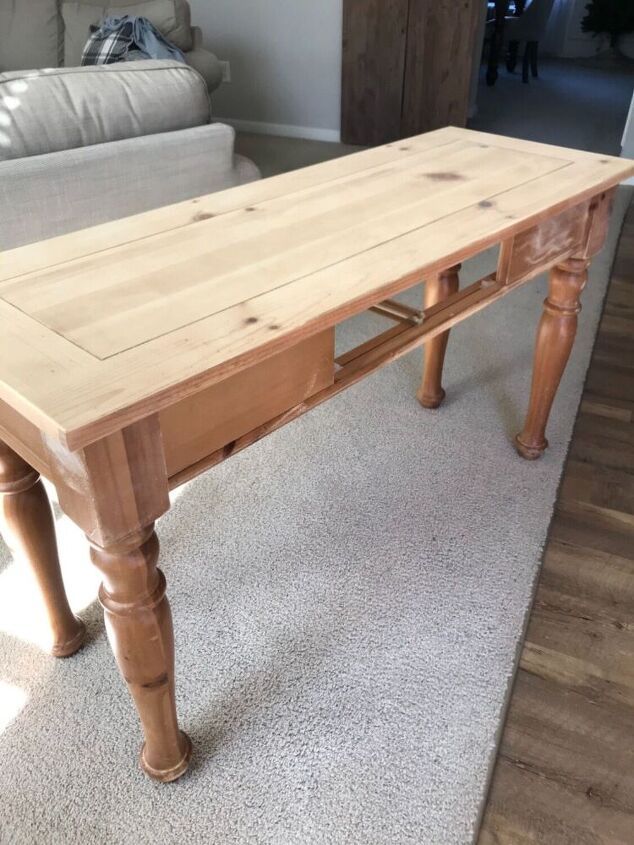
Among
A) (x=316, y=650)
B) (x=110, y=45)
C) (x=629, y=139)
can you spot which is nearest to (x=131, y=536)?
(x=316, y=650)

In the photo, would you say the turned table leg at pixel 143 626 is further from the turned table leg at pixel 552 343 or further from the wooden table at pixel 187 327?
the turned table leg at pixel 552 343

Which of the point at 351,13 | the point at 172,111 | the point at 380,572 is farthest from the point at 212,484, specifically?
the point at 351,13

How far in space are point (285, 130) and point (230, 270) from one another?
3.93 m

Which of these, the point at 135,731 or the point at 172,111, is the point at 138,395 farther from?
the point at 172,111

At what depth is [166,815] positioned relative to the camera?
98 cm

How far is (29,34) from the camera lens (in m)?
3.50

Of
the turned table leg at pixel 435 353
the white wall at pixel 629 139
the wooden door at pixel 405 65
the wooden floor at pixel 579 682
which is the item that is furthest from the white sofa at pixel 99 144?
the white wall at pixel 629 139

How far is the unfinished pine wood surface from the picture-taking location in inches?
27.3

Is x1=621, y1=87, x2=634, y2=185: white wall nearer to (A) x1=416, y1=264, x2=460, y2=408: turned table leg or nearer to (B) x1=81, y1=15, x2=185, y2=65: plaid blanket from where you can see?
(B) x1=81, y1=15, x2=185, y2=65: plaid blanket

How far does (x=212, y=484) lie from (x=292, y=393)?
0.73 metres

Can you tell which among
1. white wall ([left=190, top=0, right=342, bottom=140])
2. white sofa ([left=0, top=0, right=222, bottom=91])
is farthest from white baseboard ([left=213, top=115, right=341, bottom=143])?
white sofa ([left=0, top=0, right=222, bottom=91])

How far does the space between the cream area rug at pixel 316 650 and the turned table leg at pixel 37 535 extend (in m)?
0.05

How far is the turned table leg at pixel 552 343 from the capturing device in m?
1.46

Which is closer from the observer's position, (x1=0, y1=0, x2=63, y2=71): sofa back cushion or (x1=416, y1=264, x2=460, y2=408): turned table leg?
(x1=416, y1=264, x2=460, y2=408): turned table leg
